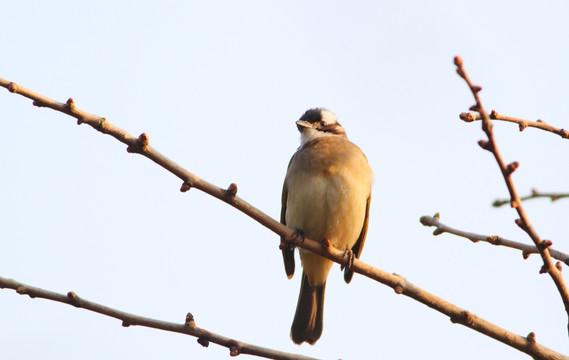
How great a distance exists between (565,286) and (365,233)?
3.92 metres

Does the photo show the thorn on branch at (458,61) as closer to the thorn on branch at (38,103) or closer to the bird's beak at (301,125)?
the thorn on branch at (38,103)

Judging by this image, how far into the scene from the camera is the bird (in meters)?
6.55

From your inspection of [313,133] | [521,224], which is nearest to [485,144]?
[521,224]

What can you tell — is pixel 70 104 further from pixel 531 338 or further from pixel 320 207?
pixel 320 207

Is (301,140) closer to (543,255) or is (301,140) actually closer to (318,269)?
(318,269)

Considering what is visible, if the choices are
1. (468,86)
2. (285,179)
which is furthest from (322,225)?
(468,86)

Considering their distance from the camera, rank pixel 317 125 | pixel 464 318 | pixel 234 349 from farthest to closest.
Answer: pixel 317 125
pixel 464 318
pixel 234 349

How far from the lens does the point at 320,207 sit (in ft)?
21.3

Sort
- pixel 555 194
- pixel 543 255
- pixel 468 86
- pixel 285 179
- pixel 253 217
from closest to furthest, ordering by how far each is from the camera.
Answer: pixel 468 86
pixel 543 255
pixel 555 194
pixel 253 217
pixel 285 179

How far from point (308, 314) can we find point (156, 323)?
401 centimetres

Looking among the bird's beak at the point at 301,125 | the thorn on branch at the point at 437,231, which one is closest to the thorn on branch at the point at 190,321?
the thorn on branch at the point at 437,231

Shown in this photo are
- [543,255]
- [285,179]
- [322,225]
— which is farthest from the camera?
[285,179]

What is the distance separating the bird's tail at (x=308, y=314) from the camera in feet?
24.1

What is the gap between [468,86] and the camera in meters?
2.98
